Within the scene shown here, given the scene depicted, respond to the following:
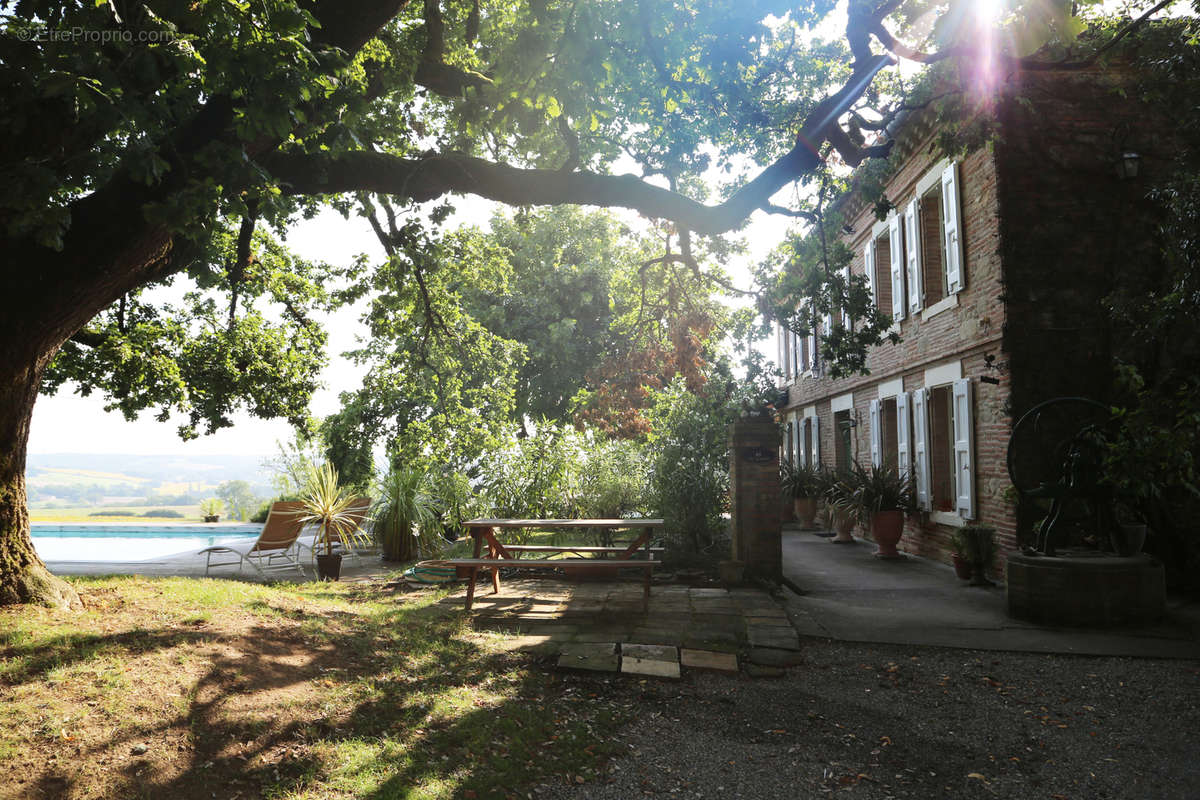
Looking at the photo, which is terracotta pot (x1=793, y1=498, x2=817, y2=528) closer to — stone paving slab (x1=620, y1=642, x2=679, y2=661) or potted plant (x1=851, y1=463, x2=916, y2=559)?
potted plant (x1=851, y1=463, x2=916, y2=559)

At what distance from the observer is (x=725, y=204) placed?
23.2ft

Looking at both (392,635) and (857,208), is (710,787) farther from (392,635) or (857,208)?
(857,208)

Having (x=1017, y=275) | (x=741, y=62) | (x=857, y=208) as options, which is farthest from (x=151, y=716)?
(x=857, y=208)

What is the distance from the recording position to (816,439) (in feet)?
58.7

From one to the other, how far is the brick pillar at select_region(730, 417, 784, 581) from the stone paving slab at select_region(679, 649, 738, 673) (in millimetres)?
2674

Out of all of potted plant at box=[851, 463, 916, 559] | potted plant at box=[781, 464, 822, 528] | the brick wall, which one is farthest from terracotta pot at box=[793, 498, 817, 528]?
potted plant at box=[851, 463, 916, 559]

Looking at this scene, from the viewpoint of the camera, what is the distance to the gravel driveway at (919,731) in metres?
3.31

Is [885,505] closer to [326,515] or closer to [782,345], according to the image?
[326,515]

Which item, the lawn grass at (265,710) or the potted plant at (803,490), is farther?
the potted plant at (803,490)

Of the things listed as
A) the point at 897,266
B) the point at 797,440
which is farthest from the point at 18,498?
the point at 797,440

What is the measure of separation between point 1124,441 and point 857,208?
859cm

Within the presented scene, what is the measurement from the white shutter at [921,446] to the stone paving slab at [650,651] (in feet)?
22.0

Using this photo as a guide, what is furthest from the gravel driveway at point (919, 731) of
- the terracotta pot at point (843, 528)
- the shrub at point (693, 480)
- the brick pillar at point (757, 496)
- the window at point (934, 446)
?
the terracotta pot at point (843, 528)

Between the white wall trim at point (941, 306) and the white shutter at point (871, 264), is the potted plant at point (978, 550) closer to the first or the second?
the white wall trim at point (941, 306)
